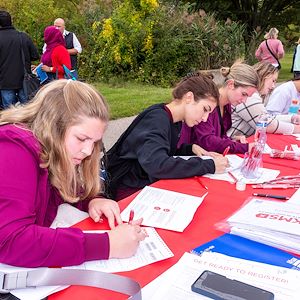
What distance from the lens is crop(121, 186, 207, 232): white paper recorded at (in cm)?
153

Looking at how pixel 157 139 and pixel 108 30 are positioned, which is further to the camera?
pixel 108 30

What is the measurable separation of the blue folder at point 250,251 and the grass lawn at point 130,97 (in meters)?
4.73

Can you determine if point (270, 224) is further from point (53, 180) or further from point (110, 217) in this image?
point (53, 180)

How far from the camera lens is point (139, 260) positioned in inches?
50.5

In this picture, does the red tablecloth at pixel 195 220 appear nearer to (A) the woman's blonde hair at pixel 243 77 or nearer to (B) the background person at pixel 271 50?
(A) the woman's blonde hair at pixel 243 77

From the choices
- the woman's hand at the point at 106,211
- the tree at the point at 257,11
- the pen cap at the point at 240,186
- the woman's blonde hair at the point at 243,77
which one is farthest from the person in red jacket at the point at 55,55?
the tree at the point at 257,11

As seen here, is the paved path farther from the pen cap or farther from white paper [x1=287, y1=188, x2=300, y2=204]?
white paper [x1=287, y1=188, x2=300, y2=204]

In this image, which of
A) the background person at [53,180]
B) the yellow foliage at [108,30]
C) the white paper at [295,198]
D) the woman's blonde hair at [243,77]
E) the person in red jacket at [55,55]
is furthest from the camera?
the yellow foliage at [108,30]

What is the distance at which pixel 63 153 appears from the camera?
1.47 metres

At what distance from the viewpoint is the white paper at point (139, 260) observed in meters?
1.24

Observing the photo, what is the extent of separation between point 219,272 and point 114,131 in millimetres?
4372

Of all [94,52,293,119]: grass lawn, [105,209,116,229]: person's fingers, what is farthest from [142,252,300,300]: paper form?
[94,52,293,119]: grass lawn

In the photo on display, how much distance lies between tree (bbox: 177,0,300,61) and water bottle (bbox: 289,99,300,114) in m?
12.3

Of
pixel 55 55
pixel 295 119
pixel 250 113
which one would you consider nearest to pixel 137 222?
pixel 250 113
